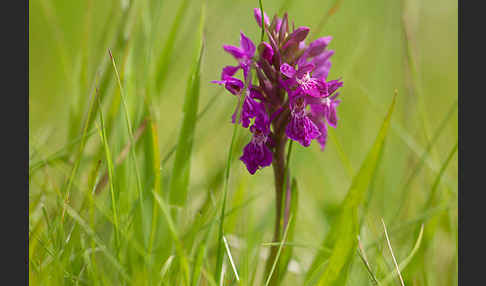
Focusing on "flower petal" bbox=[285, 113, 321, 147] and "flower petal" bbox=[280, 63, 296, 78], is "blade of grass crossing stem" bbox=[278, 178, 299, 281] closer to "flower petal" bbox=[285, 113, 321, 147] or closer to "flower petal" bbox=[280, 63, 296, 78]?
"flower petal" bbox=[285, 113, 321, 147]

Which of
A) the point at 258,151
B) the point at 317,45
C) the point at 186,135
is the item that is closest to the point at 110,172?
the point at 186,135

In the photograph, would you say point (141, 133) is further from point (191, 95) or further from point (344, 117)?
point (344, 117)

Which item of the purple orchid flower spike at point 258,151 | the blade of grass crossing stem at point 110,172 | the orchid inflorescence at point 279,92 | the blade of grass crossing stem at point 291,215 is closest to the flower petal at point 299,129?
the orchid inflorescence at point 279,92

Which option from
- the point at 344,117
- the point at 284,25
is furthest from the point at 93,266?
the point at 344,117

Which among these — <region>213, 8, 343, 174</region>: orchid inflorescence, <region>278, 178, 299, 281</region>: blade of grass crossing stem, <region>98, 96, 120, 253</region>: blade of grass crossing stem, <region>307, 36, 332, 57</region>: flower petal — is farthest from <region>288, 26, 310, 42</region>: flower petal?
<region>98, 96, 120, 253</region>: blade of grass crossing stem

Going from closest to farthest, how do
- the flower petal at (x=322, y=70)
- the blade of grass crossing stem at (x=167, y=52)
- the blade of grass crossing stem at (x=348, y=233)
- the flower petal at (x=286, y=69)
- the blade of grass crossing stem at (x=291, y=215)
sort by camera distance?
1. the blade of grass crossing stem at (x=348, y=233)
2. the flower petal at (x=286, y=69)
3. the blade of grass crossing stem at (x=291, y=215)
4. the flower petal at (x=322, y=70)
5. the blade of grass crossing stem at (x=167, y=52)

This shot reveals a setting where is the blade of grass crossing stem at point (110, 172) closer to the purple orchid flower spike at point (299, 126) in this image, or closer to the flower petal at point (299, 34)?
the purple orchid flower spike at point (299, 126)
